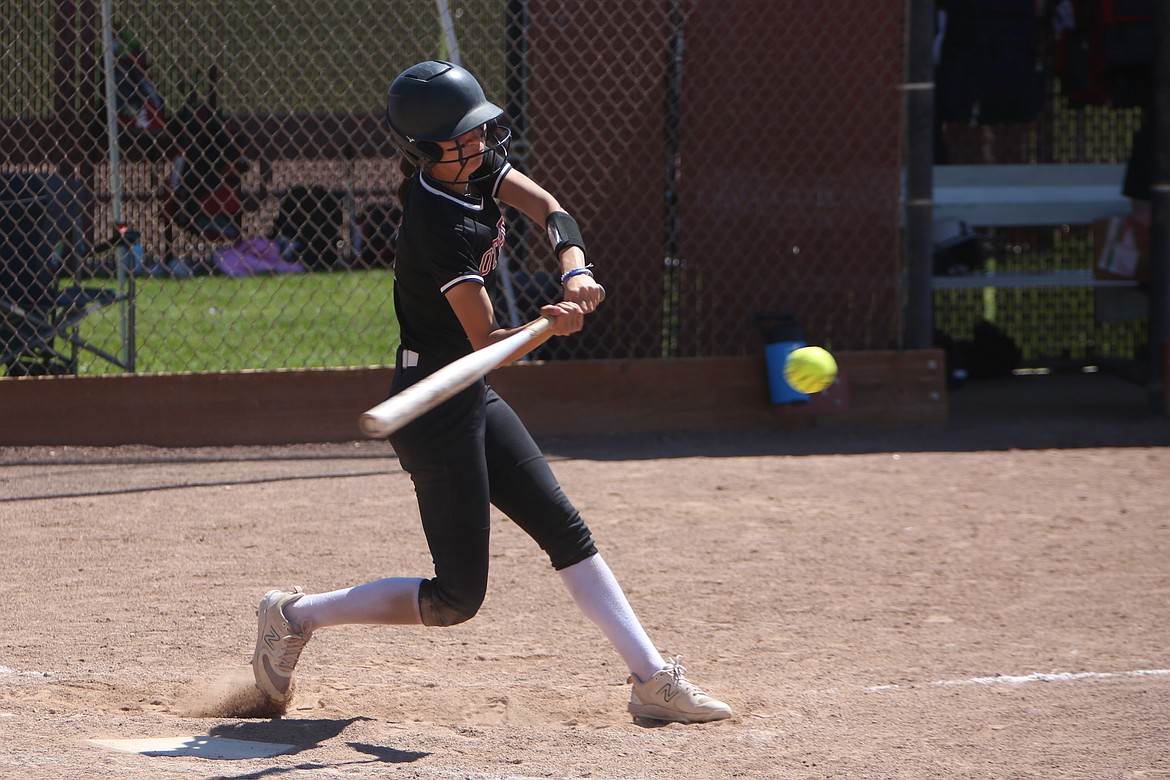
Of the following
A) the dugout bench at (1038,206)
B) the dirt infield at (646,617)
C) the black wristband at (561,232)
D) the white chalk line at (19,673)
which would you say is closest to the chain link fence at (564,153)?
the dirt infield at (646,617)

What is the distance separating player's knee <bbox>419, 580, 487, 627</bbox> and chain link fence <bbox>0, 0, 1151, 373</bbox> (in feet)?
13.1

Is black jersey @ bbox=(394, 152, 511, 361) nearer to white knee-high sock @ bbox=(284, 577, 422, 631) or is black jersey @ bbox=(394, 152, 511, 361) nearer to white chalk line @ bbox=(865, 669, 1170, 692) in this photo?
white knee-high sock @ bbox=(284, 577, 422, 631)

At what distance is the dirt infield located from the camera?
3.24 metres

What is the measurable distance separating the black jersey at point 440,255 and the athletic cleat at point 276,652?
83 cm

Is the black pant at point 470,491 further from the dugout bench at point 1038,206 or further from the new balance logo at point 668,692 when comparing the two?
the dugout bench at point 1038,206

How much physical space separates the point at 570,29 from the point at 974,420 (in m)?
3.41

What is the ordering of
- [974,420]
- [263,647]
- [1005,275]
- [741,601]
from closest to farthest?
[263,647], [741,601], [974,420], [1005,275]

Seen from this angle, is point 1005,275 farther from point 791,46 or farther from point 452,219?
point 452,219

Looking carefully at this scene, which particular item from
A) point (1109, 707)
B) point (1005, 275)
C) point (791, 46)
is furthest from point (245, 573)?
point (1005, 275)

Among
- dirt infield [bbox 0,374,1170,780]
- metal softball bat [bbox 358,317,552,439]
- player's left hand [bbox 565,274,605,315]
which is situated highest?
player's left hand [bbox 565,274,605,315]

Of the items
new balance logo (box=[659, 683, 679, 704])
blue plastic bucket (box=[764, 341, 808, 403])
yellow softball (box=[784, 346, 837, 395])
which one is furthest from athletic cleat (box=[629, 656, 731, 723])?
blue plastic bucket (box=[764, 341, 808, 403])

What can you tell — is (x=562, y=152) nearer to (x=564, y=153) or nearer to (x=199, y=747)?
(x=564, y=153)

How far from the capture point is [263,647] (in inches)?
138

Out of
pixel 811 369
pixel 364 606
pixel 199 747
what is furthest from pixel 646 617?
pixel 199 747
